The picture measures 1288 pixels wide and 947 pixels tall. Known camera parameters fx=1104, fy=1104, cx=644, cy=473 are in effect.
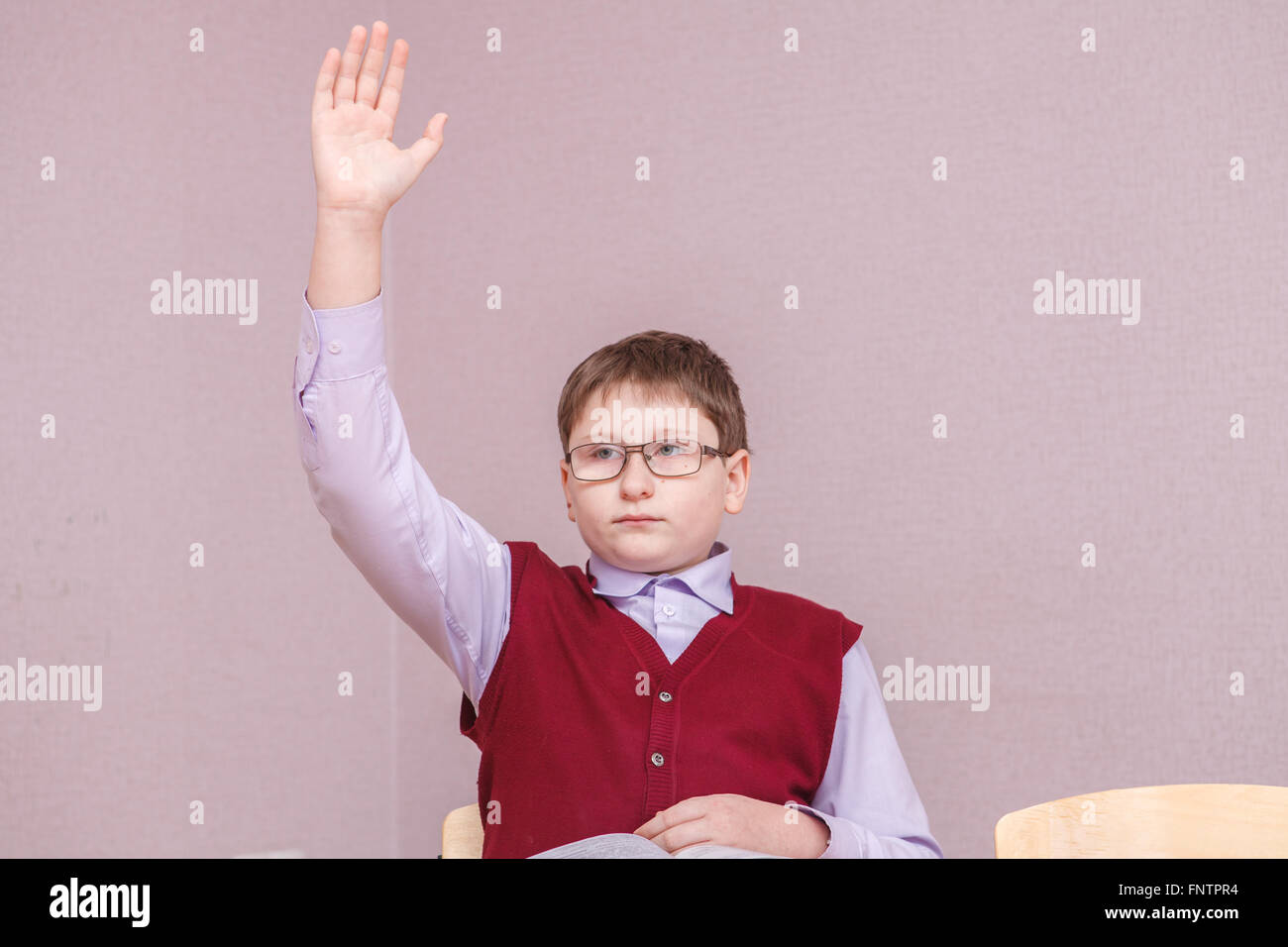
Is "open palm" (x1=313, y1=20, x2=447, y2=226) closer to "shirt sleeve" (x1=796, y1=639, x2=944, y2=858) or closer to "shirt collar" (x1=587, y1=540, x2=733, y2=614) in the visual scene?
"shirt collar" (x1=587, y1=540, x2=733, y2=614)

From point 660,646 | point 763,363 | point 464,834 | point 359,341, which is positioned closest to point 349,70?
point 359,341

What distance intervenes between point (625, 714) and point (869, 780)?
0.26 m

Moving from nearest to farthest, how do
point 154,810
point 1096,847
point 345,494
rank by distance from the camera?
1. point 345,494
2. point 1096,847
3. point 154,810

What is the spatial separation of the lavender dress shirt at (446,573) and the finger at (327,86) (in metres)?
0.15

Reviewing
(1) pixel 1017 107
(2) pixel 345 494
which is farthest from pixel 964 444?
(2) pixel 345 494

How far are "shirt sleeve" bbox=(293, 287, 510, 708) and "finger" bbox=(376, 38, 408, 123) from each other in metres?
0.15

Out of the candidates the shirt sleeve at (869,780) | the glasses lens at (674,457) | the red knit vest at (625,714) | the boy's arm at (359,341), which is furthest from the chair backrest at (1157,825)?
the boy's arm at (359,341)

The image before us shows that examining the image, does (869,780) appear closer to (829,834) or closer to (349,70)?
(829,834)

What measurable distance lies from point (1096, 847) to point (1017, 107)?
3.46 feet

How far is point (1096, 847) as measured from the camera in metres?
1.02

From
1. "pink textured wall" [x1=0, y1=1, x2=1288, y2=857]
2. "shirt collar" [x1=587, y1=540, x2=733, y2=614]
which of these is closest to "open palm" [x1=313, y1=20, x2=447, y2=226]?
"shirt collar" [x1=587, y1=540, x2=733, y2=614]
